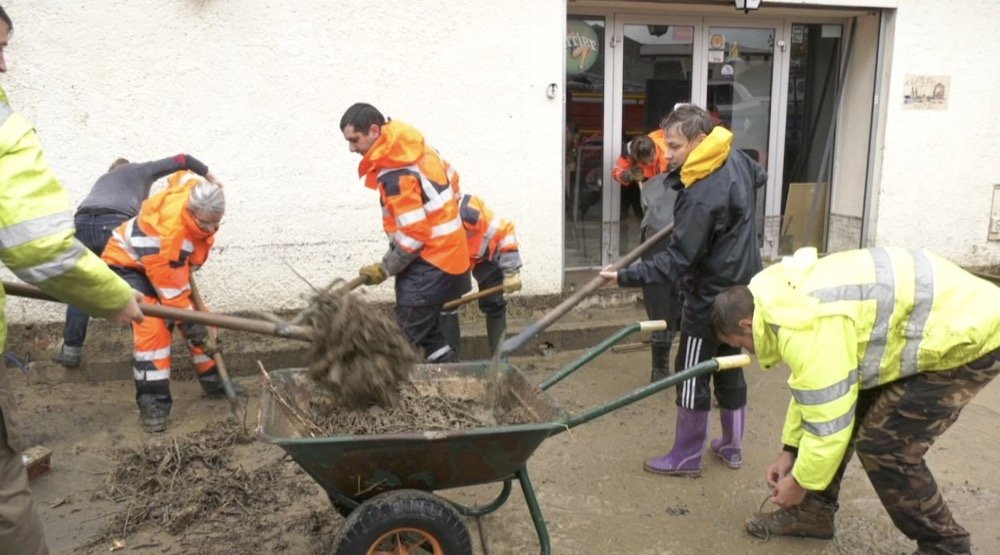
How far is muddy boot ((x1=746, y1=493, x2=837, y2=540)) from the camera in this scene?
321 cm

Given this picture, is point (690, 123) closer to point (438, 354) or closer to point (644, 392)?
point (644, 392)

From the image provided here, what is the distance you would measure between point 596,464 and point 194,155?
134 inches

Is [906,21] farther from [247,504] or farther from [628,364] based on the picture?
[247,504]

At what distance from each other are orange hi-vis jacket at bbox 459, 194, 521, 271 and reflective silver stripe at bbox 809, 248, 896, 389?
2512 mm

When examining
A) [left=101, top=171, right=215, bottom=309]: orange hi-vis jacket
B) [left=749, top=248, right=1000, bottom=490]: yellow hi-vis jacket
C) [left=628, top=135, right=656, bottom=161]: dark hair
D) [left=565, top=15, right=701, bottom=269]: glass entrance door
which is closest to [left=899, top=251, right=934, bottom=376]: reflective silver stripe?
[left=749, top=248, right=1000, bottom=490]: yellow hi-vis jacket

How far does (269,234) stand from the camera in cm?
545

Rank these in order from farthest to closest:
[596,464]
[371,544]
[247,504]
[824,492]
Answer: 1. [596,464]
2. [247,504]
3. [824,492]
4. [371,544]

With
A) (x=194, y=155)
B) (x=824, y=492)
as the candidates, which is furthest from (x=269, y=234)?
(x=824, y=492)

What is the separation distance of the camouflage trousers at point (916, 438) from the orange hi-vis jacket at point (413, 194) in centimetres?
224

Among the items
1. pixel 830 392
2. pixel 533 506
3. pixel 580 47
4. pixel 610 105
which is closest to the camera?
pixel 830 392

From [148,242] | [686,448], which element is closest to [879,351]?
[686,448]

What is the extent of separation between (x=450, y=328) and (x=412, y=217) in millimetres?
1135

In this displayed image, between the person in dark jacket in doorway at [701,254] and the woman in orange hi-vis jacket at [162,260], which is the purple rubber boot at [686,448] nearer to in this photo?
the person in dark jacket in doorway at [701,254]

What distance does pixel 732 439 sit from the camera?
12.7ft
